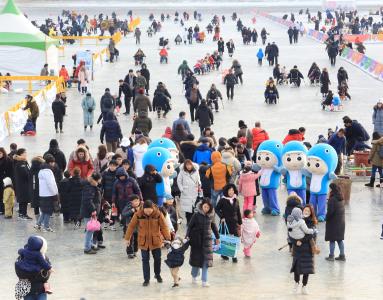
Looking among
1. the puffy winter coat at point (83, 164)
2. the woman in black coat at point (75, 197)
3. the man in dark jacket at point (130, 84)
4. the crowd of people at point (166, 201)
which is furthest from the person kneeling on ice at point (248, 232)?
the man in dark jacket at point (130, 84)

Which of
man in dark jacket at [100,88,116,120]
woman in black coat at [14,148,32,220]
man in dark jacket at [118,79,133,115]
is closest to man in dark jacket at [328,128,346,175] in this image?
woman in black coat at [14,148,32,220]

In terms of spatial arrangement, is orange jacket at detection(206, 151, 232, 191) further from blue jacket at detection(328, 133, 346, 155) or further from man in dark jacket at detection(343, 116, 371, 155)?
man in dark jacket at detection(343, 116, 371, 155)

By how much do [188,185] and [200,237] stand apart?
2.83m

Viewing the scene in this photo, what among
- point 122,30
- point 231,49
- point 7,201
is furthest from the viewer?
point 122,30

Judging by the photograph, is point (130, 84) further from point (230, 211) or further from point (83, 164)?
point (230, 211)

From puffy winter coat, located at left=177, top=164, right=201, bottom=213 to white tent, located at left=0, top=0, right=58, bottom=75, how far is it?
22.8m

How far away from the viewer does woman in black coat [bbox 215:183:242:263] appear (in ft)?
46.1

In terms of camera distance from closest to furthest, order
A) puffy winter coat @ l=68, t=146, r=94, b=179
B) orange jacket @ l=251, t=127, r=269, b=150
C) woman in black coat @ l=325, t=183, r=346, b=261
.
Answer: woman in black coat @ l=325, t=183, r=346, b=261 < puffy winter coat @ l=68, t=146, r=94, b=179 < orange jacket @ l=251, t=127, r=269, b=150

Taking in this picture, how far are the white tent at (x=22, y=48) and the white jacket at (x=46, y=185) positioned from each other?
22.3 metres

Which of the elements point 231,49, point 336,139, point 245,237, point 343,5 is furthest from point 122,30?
point 245,237

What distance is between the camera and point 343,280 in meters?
13.4

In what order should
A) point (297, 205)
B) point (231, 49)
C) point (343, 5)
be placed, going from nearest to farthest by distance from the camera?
point (297, 205) → point (231, 49) → point (343, 5)

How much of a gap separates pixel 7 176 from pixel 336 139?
602cm

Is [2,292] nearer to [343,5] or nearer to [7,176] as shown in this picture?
[7,176]
